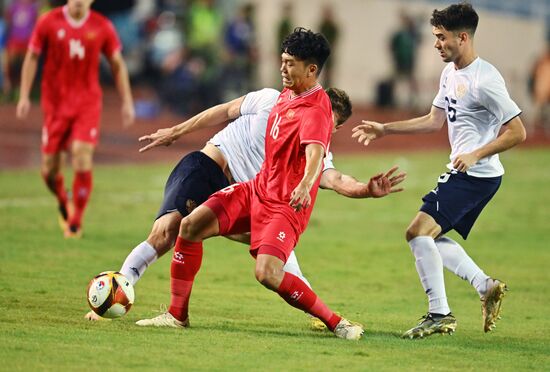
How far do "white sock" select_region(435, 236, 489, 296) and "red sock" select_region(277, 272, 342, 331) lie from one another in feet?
4.31

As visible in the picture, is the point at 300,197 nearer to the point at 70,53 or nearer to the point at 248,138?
the point at 248,138

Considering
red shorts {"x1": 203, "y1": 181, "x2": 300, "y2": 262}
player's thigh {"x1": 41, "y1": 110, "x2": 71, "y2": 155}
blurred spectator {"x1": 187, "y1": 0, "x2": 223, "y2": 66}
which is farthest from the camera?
blurred spectator {"x1": 187, "y1": 0, "x2": 223, "y2": 66}

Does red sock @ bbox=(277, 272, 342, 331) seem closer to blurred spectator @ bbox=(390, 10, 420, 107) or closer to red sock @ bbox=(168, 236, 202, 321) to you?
red sock @ bbox=(168, 236, 202, 321)

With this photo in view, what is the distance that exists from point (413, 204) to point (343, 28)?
1767cm

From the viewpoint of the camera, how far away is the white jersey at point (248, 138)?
970cm

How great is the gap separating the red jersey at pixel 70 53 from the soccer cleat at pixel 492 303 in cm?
643

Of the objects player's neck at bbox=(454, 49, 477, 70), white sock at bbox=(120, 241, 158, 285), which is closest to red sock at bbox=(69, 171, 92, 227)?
white sock at bbox=(120, 241, 158, 285)

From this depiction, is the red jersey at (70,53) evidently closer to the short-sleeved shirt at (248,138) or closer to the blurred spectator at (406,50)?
the short-sleeved shirt at (248,138)

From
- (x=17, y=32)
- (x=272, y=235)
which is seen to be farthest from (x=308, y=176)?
(x=17, y=32)

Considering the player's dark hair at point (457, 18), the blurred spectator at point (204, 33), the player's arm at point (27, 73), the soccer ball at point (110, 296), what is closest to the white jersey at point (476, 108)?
the player's dark hair at point (457, 18)

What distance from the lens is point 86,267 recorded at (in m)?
12.6

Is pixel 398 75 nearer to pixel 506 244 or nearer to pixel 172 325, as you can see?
pixel 506 244

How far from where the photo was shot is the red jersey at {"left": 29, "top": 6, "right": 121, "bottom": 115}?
46.9ft

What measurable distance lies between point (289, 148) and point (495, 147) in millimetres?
1549
